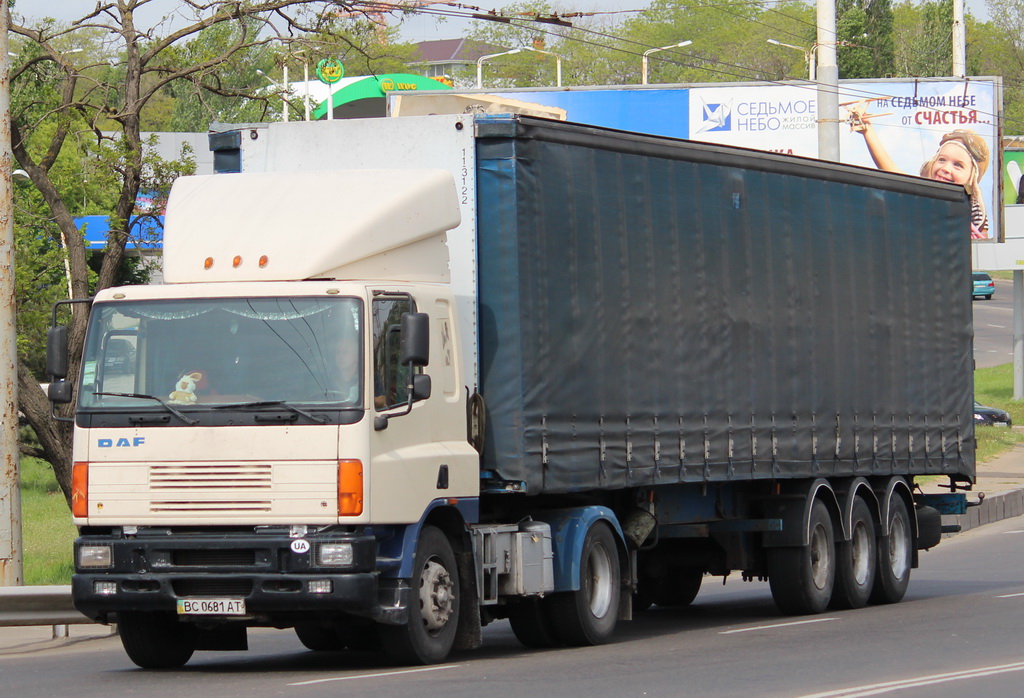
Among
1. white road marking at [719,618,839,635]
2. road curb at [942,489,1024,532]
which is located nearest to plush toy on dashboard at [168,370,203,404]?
white road marking at [719,618,839,635]

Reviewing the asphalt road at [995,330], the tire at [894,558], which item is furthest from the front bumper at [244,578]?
the asphalt road at [995,330]

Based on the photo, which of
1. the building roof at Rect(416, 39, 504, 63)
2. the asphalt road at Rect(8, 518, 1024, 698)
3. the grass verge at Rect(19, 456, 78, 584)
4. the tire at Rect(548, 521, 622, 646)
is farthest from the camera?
the building roof at Rect(416, 39, 504, 63)

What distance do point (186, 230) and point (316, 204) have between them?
2.93 ft

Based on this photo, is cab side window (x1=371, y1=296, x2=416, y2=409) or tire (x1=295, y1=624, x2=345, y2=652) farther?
tire (x1=295, y1=624, x2=345, y2=652)

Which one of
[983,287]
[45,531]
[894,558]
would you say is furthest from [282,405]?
[983,287]

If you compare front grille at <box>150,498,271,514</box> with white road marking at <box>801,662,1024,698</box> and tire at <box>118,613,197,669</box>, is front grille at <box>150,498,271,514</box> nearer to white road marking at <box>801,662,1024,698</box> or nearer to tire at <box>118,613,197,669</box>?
tire at <box>118,613,197,669</box>

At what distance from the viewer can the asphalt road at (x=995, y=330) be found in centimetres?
6116

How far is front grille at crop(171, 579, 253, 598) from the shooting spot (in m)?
10.6

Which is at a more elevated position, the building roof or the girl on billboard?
the building roof

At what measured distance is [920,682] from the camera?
10047mm

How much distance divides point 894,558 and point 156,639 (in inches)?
332

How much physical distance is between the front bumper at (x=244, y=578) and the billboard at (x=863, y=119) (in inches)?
1364

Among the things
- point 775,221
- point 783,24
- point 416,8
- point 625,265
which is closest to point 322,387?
point 625,265

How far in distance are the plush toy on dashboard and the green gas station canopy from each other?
173ft
